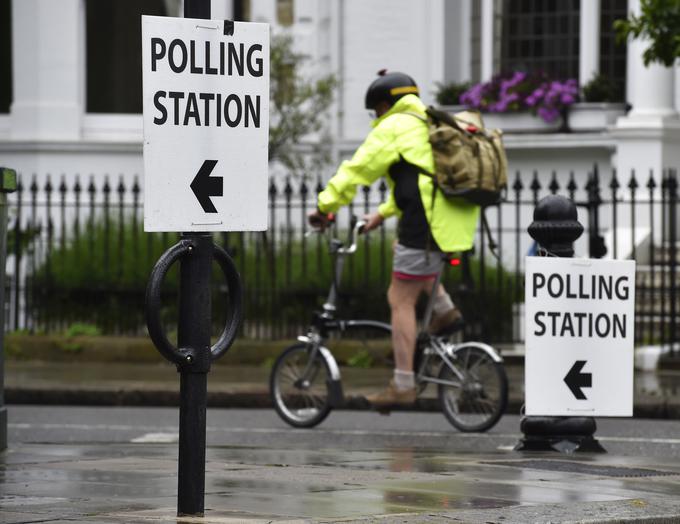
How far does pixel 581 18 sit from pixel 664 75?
163 centimetres

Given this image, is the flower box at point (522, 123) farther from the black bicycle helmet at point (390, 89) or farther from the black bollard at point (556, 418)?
the black bollard at point (556, 418)

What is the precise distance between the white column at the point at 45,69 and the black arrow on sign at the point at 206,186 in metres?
14.3

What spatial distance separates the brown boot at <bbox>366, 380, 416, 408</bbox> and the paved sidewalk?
3.28 ft

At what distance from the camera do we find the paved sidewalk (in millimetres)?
11477

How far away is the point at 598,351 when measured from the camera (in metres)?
8.05

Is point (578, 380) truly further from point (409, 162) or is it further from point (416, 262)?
point (409, 162)

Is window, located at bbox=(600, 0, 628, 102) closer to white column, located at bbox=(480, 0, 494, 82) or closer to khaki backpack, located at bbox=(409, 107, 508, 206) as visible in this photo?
white column, located at bbox=(480, 0, 494, 82)

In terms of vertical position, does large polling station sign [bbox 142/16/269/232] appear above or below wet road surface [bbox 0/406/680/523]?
above

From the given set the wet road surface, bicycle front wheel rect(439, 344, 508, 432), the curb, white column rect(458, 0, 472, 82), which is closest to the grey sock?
bicycle front wheel rect(439, 344, 508, 432)

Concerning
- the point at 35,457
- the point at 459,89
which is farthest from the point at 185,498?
the point at 459,89

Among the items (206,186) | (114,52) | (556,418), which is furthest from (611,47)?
(206,186)

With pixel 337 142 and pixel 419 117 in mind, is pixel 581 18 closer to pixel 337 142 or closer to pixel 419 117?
pixel 337 142

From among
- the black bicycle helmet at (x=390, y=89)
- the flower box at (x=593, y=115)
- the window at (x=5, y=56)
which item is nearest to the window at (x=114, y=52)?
the window at (x=5, y=56)

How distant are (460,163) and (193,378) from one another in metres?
4.51
